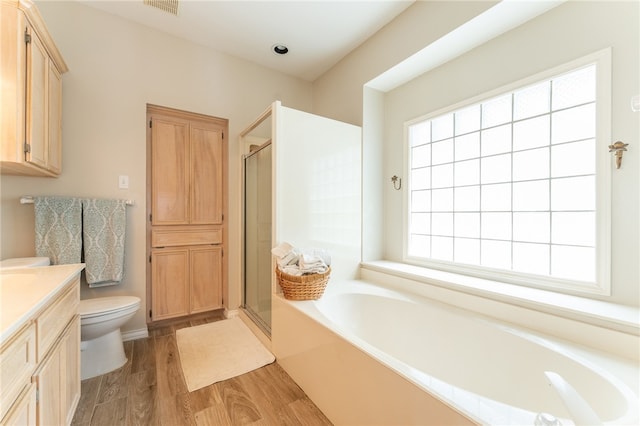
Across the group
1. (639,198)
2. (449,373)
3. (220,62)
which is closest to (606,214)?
(639,198)

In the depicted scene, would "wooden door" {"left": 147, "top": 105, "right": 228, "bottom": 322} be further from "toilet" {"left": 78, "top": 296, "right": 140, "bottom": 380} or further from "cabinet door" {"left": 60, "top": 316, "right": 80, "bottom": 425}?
"cabinet door" {"left": 60, "top": 316, "right": 80, "bottom": 425}

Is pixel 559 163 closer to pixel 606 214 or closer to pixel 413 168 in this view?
pixel 606 214

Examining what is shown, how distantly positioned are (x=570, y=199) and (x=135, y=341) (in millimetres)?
3289

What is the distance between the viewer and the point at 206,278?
8.71 ft

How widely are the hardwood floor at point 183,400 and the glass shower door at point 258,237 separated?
0.54 meters

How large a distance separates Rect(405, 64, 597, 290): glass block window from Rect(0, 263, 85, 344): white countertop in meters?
2.27

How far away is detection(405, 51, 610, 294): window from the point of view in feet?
4.55

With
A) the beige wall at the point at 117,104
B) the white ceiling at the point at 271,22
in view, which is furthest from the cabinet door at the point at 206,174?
the white ceiling at the point at 271,22

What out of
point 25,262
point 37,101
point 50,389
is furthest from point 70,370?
point 37,101

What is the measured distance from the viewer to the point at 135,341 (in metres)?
2.18

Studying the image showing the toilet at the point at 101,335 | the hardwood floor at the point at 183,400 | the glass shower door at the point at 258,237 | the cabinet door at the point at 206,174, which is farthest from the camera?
the cabinet door at the point at 206,174

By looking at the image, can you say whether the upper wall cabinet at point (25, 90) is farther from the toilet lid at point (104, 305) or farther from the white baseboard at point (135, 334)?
the white baseboard at point (135, 334)

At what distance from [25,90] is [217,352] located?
2.02 metres

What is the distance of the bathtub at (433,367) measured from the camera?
0.84 meters
